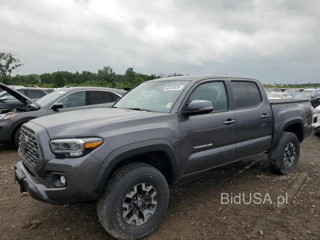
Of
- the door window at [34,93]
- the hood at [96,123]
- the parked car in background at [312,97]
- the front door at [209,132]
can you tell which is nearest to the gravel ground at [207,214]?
the front door at [209,132]

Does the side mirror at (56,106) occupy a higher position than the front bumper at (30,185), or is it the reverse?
the side mirror at (56,106)

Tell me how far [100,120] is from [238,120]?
2025 millimetres

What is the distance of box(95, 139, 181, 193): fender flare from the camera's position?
7.96ft

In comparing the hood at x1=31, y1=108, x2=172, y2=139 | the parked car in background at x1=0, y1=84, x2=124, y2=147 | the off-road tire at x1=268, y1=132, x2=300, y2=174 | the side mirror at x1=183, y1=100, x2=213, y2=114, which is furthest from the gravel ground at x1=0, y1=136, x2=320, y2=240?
the parked car in background at x1=0, y1=84, x2=124, y2=147

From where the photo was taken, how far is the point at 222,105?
3678 mm

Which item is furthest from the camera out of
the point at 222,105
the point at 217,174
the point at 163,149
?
the point at 217,174

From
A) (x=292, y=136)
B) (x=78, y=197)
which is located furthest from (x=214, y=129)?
(x=292, y=136)

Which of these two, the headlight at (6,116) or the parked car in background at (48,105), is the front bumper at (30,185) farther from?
the headlight at (6,116)

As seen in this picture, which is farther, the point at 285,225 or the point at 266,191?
the point at 266,191

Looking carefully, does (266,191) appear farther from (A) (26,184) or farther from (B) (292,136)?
(A) (26,184)

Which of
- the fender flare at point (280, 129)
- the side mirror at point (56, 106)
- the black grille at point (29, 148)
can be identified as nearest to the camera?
the black grille at point (29, 148)

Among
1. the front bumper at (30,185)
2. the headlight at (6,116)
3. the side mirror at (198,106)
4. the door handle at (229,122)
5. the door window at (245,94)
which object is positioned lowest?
the front bumper at (30,185)

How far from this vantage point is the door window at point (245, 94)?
Answer: 3930 millimetres

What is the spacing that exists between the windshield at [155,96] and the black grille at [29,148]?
136 cm
